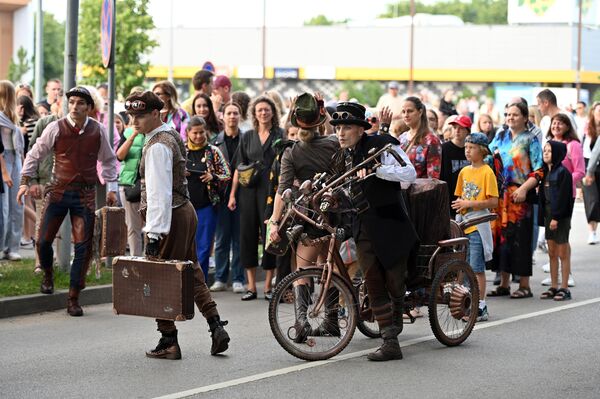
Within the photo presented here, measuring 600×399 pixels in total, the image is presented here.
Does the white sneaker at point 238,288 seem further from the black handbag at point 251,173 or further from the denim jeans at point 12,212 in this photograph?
the denim jeans at point 12,212

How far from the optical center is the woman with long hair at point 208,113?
13.7 metres

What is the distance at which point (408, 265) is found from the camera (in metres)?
9.70

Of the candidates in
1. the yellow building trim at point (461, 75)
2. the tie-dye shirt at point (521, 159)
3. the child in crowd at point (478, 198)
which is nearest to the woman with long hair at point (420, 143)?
the child in crowd at point (478, 198)

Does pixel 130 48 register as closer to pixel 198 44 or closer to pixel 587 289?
pixel 587 289

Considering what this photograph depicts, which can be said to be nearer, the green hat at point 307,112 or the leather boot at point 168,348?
the leather boot at point 168,348

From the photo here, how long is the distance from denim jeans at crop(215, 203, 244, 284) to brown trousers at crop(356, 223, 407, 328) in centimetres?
439

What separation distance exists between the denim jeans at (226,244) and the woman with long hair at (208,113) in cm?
85

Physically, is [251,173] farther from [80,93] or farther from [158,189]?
[158,189]

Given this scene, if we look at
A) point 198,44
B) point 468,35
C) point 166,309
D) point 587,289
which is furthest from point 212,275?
point 198,44

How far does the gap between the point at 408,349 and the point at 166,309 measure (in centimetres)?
202

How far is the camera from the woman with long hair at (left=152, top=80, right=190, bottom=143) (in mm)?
13742

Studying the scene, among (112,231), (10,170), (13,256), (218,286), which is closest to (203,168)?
(112,231)

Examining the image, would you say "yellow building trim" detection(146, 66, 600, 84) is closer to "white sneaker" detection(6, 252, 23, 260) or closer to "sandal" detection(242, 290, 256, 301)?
"white sneaker" detection(6, 252, 23, 260)

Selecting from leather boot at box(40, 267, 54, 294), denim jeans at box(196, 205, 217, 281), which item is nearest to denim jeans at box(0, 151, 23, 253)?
leather boot at box(40, 267, 54, 294)
